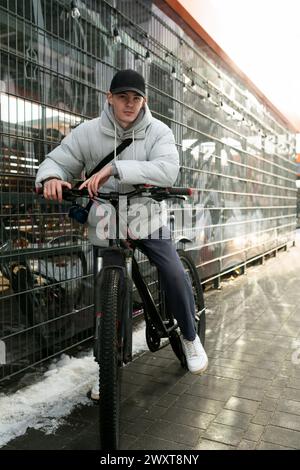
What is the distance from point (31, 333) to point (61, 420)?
2.46 feet

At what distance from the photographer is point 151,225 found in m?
2.87

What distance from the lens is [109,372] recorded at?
2.28 meters

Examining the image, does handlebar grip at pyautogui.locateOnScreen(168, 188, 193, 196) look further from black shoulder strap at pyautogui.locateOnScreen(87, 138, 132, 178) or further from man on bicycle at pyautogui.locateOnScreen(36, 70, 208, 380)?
black shoulder strap at pyautogui.locateOnScreen(87, 138, 132, 178)

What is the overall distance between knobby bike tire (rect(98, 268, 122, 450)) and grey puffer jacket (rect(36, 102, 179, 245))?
1.66 feet

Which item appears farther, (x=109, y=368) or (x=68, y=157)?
(x=68, y=157)

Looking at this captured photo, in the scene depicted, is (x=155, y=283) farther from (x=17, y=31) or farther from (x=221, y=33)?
(x=221, y=33)

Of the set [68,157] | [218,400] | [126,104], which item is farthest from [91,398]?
[126,104]

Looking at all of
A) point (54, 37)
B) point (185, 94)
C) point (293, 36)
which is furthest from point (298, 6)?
point (54, 37)

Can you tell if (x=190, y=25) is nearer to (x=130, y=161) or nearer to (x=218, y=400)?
(x=130, y=161)

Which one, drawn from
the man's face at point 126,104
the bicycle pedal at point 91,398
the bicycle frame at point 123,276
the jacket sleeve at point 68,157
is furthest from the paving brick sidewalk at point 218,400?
the man's face at point 126,104

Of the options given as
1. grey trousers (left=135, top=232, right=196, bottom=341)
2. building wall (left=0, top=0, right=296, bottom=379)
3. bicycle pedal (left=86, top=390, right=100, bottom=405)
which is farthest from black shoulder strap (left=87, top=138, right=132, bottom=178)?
bicycle pedal (left=86, top=390, right=100, bottom=405)

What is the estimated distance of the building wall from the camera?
3.08 m

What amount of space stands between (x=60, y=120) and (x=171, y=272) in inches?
60.0

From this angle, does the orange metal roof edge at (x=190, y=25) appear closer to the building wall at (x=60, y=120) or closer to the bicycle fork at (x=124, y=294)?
the building wall at (x=60, y=120)
